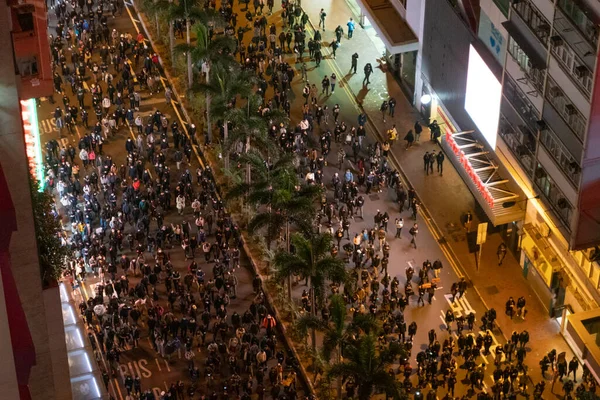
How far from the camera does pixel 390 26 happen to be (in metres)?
87.5

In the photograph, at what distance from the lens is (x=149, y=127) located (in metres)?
83.7

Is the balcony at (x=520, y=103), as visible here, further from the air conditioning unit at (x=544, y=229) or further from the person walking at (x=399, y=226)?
the person walking at (x=399, y=226)

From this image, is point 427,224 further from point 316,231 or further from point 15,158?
point 15,158

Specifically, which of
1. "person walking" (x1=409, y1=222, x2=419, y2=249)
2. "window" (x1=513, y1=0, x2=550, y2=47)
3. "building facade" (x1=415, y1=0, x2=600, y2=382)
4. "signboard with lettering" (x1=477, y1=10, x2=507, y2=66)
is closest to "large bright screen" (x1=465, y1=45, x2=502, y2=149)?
"building facade" (x1=415, y1=0, x2=600, y2=382)

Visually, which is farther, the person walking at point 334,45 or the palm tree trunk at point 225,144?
the person walking at point 334,45

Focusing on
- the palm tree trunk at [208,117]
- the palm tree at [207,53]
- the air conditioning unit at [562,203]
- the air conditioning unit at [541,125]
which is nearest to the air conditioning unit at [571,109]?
the air conditioning unit at [541,125]

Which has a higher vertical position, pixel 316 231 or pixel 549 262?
pixel 316 231

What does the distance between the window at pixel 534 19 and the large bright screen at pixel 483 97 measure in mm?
6021

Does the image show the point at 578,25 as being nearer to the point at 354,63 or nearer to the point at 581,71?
the point at 581,71

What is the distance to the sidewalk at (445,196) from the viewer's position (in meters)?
70.1

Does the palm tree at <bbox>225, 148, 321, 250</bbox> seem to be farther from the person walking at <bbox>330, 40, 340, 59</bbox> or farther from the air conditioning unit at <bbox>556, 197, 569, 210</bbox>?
the person walking at <bbox>330, 40, 340, 59</bbox>

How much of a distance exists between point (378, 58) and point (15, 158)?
50285mm

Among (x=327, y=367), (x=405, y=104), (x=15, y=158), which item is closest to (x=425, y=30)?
(x=405, y=104)

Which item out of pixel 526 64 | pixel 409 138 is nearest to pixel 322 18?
pixel 409 138
